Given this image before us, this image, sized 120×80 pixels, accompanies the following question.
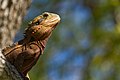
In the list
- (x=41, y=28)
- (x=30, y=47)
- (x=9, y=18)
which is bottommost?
(x=30, y=47)

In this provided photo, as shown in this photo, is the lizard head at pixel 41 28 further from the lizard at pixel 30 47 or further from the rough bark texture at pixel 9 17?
the rough bark texture at pixel 9 17

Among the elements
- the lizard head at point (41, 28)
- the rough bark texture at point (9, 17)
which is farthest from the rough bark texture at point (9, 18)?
the lizard head at point (41, 28)

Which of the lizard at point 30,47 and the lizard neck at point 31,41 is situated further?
the lizard neck at point 31,41

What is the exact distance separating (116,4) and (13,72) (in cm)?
447

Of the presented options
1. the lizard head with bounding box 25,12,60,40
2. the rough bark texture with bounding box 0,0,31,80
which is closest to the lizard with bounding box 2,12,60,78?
the lizard head with bounding box 25,12,60,40

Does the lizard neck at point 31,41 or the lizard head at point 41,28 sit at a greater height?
the lizard head at point 41,28

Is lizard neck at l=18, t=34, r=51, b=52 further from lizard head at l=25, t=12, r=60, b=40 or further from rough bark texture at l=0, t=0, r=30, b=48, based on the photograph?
rough bark texture at l=0, t=0, r=30, b=48

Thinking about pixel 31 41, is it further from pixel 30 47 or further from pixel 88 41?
pixel 88 41

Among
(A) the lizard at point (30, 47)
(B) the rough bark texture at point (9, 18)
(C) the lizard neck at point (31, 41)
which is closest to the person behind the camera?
(A) the lizard at point (30, 47)

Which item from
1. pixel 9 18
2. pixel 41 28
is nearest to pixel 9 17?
pixel 9 18

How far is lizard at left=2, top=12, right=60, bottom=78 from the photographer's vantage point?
3.05 m

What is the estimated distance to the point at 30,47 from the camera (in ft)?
10.2

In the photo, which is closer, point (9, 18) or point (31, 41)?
point (31, 41)

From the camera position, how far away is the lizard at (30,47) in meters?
3.05
